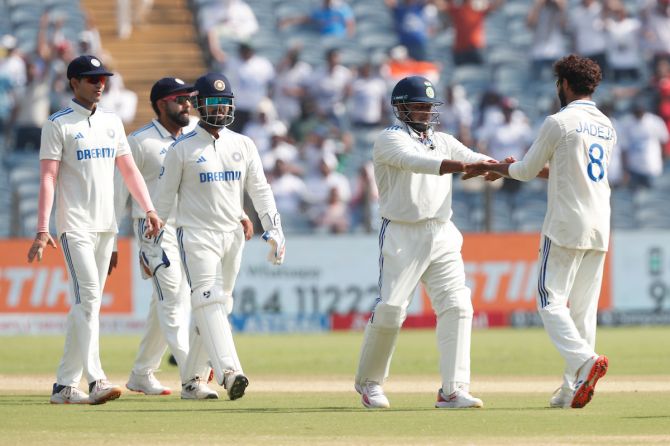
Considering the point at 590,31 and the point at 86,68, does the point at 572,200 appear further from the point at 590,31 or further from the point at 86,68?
the point at 590,31

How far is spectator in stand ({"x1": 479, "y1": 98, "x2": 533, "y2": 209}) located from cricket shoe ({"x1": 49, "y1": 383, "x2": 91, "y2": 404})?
13.2 metres

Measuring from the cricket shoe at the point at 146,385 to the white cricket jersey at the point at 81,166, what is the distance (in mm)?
1435

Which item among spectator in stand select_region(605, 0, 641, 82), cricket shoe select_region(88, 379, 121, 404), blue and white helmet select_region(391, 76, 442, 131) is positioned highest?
spectator in stand select_region(605, 0, 641, 82)

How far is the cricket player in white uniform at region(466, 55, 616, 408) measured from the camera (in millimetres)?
9180

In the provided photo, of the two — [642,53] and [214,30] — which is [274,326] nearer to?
[214,30]

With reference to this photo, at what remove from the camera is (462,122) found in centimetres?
2273

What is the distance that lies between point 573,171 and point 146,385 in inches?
144

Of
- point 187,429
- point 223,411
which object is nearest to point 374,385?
point 223,411

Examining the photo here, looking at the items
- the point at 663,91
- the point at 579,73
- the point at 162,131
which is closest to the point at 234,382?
the point at 162,131

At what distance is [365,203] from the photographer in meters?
20.2

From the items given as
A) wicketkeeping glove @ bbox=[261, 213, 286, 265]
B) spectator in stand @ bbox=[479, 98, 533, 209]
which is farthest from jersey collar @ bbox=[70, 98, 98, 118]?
spectator in stand @ bbox=[479, 98, 533, 209]

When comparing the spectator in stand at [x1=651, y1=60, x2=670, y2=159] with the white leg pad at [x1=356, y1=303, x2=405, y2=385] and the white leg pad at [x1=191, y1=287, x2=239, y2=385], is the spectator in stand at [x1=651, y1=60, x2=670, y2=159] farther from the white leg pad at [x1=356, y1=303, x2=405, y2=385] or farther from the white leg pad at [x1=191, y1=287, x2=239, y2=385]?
the white leg pad at [x1=191, y1=287, x2=239, y2=385]

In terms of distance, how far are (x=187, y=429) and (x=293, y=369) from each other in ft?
18.0

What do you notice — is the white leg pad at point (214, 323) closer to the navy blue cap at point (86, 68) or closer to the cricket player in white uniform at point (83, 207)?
the cricket player in white uniform at point (83, 207)
